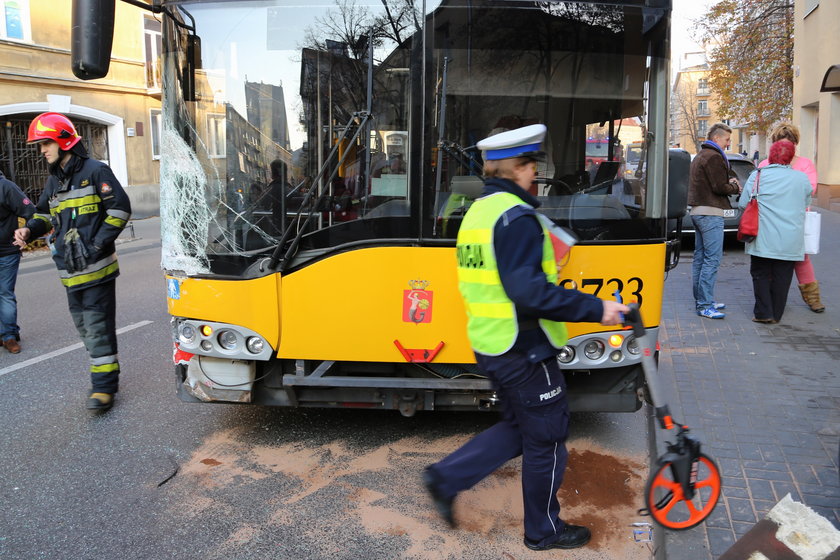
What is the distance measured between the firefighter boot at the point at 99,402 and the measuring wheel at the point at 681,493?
387 centimetres

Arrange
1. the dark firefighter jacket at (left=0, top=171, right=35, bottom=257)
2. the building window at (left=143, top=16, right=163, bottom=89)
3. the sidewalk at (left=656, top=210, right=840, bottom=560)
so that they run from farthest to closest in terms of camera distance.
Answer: the building window at (left=143, top=16, right=163, bottom=89), the dark firefighter jacket at (left=0, top=171, right=35, bottom=257), the sidewalk at (left=656, top=210, right=840, bottom=560)

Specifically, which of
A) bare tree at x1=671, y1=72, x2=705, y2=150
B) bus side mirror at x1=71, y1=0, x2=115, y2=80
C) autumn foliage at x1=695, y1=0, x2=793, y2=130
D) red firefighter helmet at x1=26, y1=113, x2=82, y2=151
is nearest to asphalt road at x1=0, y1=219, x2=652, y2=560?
red firefighter helmet at x1=26, y1=113, x2=82, y2=151

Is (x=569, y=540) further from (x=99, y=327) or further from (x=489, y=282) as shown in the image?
(x=99, y=327)

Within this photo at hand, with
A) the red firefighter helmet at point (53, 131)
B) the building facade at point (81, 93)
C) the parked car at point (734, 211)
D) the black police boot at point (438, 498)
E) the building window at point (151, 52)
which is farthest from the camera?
the building window at point (151, 52)

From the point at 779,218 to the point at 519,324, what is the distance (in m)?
5.06

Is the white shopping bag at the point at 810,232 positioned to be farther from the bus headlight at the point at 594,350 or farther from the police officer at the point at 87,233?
the police officer at the point at 87,233

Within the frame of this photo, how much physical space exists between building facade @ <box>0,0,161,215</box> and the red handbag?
15795 millimetres

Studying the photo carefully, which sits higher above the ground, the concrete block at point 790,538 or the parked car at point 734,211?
the parked car at point 734,211

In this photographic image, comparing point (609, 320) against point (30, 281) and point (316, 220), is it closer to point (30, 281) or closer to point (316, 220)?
point (316, 220)

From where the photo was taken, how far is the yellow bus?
3939 millimetres

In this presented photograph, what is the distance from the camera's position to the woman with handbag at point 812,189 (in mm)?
7227

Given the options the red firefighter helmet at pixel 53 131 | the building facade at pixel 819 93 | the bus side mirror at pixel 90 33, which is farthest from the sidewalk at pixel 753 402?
the building facade at pixel 819 93

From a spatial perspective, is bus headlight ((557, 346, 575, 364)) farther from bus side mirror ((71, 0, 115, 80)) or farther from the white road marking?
the white road marking

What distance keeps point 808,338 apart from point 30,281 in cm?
1075
